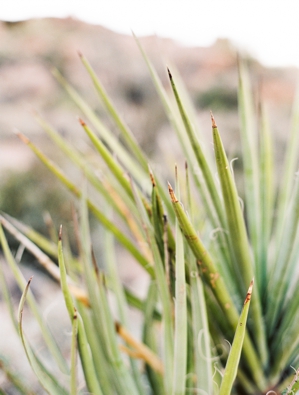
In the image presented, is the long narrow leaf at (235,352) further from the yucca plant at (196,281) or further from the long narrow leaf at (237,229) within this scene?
the long narrow leaf at (237,229)

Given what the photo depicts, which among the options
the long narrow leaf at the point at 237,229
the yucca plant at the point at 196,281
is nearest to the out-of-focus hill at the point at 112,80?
the yucca plant at the point at 196,281

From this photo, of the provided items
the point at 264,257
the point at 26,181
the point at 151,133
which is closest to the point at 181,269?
the point at 264,257

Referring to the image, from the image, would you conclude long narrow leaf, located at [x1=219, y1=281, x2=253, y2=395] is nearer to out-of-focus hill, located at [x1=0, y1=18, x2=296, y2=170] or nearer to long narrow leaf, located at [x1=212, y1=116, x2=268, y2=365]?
long narrow leaf, located at [x1=212, y1=116, x2=268, y2=365]

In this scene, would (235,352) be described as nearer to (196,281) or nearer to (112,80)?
(196,281)

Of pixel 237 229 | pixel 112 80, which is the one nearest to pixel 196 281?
pixel 237 229

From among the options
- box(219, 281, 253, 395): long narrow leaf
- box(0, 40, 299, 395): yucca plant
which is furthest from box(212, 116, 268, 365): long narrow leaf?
box(219, 281, 253, 395): long narrow leaf

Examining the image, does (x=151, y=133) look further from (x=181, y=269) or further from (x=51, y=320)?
(x=181, y=269)

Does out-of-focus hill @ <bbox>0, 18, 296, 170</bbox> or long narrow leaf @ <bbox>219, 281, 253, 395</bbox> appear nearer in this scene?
long narrow leaf @ <bbox>219, 281, 253, 395</bbox>

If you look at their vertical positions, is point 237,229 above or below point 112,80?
above
